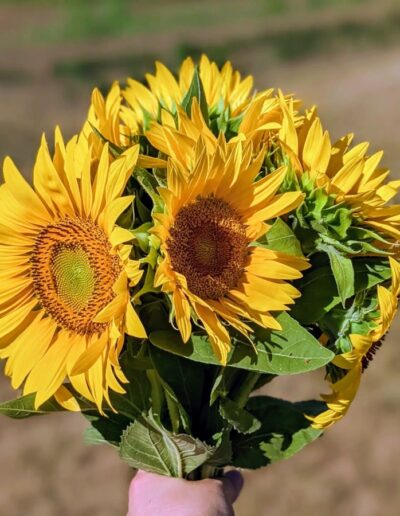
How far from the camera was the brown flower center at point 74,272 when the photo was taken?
851mm

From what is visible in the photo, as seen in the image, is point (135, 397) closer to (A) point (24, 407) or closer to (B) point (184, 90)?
(A) point (24, 407)

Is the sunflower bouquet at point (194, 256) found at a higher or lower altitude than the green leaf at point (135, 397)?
higher

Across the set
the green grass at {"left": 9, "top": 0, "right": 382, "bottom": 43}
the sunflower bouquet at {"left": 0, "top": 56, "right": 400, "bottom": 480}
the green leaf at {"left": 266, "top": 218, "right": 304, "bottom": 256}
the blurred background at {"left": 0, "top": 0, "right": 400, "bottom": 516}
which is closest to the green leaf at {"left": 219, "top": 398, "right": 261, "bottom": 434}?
the sunflower bouquet at {"left": 0, "top": 56, "right": 400, "bottom": 480}

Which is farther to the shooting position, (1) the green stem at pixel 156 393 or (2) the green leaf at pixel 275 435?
(2) the green leaf at pixel 275 435

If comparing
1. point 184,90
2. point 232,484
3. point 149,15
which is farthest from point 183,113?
point 149,15

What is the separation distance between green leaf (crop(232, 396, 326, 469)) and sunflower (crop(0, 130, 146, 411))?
11.2 inches

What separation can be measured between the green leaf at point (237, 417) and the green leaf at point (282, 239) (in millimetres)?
215

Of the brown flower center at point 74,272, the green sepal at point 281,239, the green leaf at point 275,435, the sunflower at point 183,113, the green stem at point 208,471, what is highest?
the sunflower at point 183,113

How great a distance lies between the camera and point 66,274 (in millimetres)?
896

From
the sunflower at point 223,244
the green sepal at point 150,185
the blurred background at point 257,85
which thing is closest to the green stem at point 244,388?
the sunflower at point 223,244

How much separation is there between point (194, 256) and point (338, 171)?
0.18 metres

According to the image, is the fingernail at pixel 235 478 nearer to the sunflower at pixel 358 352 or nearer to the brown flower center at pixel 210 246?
the sunflower at pixel 358 352

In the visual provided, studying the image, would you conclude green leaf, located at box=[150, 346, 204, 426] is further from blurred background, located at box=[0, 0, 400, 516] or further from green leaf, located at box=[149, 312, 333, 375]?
blurred background, located at box=[0, 0, 400, 516]

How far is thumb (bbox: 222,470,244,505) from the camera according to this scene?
1.09 m
